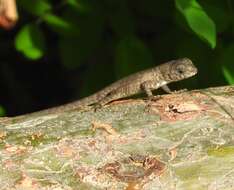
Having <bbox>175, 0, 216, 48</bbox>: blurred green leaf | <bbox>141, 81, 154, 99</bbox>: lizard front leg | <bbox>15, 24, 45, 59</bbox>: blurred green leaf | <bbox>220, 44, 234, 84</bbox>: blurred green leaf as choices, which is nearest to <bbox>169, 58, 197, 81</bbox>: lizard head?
<bbox>141, 81, 154, 99</bbox>: lizard front leg

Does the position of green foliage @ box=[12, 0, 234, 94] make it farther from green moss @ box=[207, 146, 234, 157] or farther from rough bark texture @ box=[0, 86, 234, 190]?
green moss @ box=[207, 146, 234, 157]

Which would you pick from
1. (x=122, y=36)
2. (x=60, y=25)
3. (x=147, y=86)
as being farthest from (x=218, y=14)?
(x=60, y=25)

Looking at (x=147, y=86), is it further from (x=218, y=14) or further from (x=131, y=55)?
(x=218, y=14)

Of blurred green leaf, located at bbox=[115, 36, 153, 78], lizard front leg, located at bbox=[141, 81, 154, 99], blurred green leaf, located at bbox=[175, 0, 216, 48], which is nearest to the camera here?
blurred green leaf, located at bbox=[175, 0, 216, 48]

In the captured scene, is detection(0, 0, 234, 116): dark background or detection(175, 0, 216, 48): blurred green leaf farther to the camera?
detection(0, 0, 234, 116): dark background

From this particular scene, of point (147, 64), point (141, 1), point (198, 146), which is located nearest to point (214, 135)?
point (198, 146)

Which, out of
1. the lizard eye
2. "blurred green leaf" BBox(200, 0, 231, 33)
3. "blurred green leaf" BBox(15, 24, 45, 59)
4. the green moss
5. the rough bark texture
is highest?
"blurred green leaf" BBox(15, 24, 45, 59)

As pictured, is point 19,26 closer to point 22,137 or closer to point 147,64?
point 147,64

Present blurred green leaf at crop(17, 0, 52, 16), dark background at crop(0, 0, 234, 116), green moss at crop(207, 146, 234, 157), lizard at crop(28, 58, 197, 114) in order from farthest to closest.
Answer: blurred green leaf at crop(17, 0, 52, 16)
lizard at crop(28, 58, 197, 114)
dark background at crop(0, 0, 234, 116)
green moss at crop(207, 146, 234, 157)
